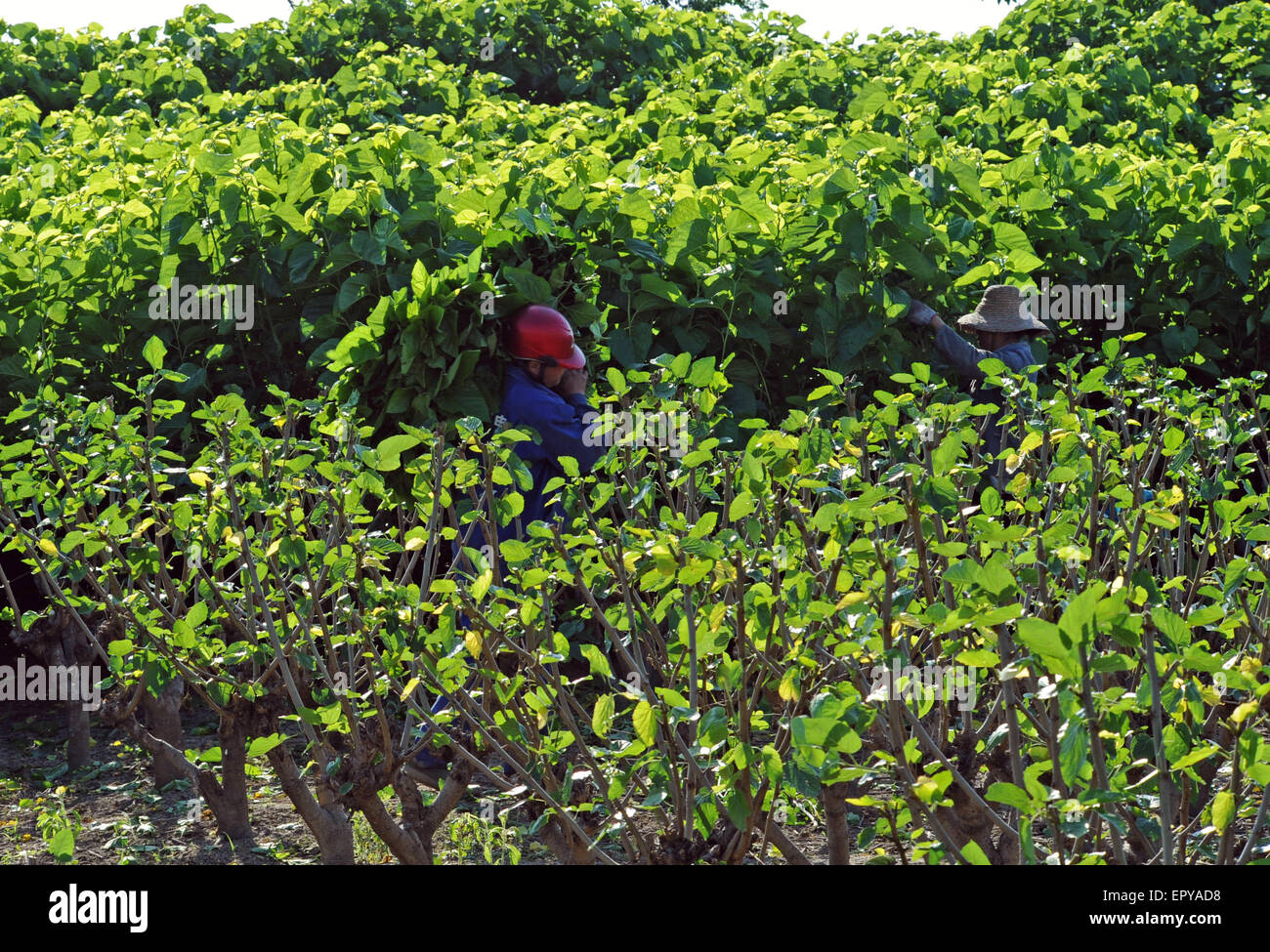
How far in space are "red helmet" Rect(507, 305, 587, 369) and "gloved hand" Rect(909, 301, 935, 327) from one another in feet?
4.36

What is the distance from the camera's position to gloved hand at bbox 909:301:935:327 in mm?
4812

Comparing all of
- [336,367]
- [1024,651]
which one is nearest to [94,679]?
[336,367]

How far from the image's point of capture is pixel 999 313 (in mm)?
5031

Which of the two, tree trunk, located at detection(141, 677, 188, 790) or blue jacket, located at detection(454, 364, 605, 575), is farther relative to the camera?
blue jacket, located at detection(454, 364, 605, 575)

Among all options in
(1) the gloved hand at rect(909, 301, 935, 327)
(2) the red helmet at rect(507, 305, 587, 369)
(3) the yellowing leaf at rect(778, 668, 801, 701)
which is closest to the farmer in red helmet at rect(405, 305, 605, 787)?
(2) the red helmet at rect(507, 305, 587, 369)

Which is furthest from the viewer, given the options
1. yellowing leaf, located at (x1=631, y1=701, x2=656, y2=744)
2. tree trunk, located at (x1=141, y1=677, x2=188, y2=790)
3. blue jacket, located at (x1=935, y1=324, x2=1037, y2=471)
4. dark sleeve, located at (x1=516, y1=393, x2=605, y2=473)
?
blue jacket, located at (x1=935, y1=324, x2=1037, y2=471)

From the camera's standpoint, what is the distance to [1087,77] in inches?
393

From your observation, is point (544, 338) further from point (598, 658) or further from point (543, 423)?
point (598, 658)

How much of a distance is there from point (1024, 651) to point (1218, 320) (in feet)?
12.4

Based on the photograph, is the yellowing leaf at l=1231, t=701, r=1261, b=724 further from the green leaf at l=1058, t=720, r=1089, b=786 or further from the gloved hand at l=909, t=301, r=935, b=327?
the gloved hand at l=909, t=301, r=935, b=327

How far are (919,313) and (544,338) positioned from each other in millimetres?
1481

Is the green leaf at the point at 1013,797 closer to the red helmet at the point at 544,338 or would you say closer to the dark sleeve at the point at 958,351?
the red helmet at the point at 544,338

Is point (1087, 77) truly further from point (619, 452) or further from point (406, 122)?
point (619, 452)

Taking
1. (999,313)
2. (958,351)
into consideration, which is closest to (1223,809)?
(958,351)
